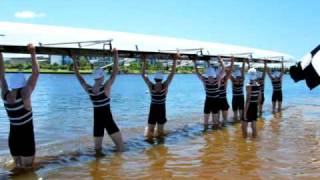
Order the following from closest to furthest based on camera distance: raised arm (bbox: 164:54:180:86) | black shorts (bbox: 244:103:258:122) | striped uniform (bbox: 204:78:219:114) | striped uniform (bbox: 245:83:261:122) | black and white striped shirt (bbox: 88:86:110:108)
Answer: black and white striped shirt (bbox: 88:86:110:108) → raised arm (bbox: 164:54:180:86) → striped uniform (bbox: 245:83:261:122) → black shorts (bbox: 244:103:258:122) → striped uniform (bbox: 204:78:219:114)

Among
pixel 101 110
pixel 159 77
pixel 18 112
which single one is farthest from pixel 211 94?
pixel 18 112

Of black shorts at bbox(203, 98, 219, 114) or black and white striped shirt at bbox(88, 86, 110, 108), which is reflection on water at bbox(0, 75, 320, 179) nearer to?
black shorts at bbox(203, 98, 219, 114)

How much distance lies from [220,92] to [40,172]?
301 inches

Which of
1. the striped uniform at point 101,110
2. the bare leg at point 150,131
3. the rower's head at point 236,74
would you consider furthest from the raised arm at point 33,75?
the rower's head at point 236,74

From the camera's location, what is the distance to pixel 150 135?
1221 centimetres

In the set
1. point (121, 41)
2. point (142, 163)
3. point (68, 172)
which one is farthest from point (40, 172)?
point (121, 41)

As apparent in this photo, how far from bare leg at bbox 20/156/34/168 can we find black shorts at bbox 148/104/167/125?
400cm

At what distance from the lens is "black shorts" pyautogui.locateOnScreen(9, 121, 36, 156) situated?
7789mm

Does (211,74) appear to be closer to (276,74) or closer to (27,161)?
(276,74)

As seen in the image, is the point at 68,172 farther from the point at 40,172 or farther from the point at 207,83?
the point at 207,83

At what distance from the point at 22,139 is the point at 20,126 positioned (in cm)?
21

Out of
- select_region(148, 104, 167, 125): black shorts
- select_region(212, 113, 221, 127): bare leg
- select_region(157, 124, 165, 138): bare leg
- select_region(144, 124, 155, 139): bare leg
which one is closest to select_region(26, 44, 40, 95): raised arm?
select_region(148, 104, 167, 125): black shorts

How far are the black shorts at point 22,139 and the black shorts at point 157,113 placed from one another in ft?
13.8

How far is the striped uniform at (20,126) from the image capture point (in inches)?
303
